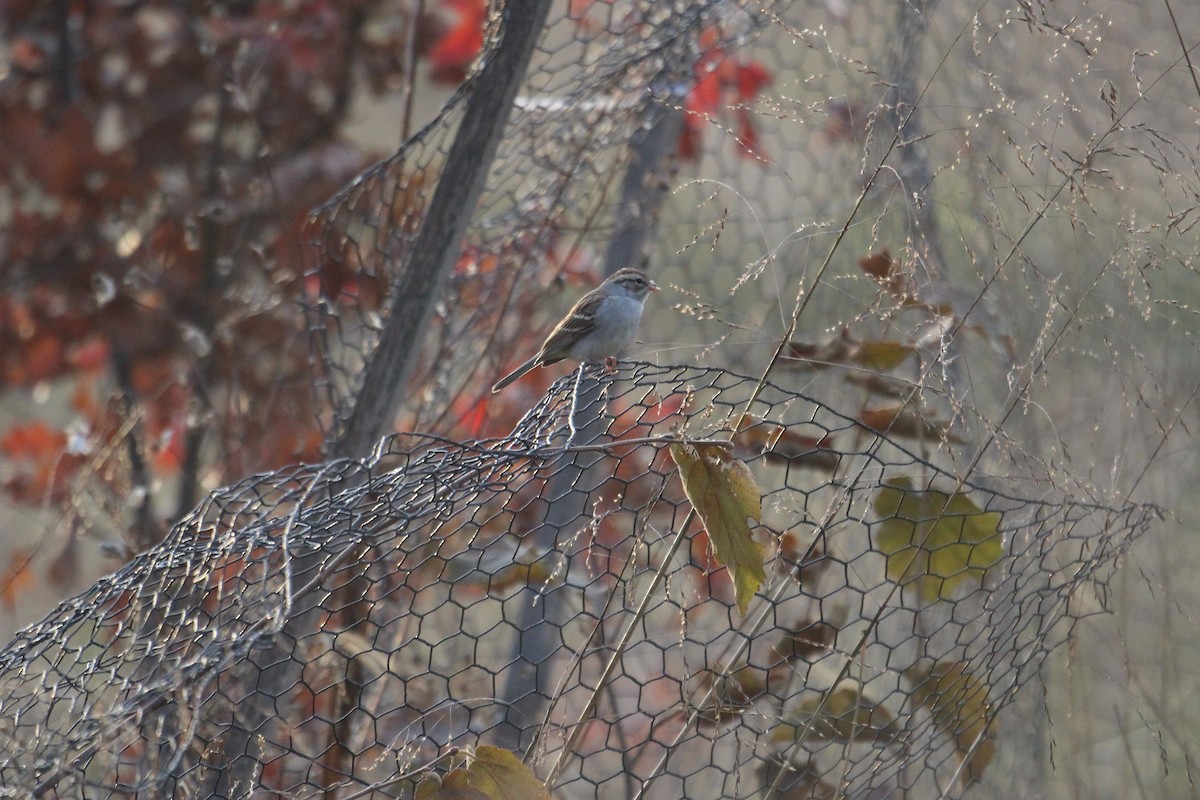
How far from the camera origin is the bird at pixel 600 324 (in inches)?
126

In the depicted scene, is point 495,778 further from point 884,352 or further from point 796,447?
point 884,352

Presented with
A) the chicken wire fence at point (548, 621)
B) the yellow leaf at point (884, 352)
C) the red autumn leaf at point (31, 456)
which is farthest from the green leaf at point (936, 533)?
the red autumn leaf at point (31, 456)

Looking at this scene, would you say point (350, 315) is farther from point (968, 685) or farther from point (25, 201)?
point (968, 685)

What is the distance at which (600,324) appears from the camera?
3234 mm

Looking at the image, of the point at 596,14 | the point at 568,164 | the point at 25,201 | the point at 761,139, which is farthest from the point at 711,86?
the point at 25,201

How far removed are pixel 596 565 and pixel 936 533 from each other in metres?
Result: 1.29

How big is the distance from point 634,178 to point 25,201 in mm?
1914

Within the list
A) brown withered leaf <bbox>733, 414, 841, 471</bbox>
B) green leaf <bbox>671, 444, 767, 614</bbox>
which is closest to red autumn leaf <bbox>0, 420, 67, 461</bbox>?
brown withered leaf <bbox>733, 414, 841, 471</bbox>

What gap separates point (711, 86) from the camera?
3.71m

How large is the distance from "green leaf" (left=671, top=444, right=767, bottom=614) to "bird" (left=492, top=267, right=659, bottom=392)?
5.26 ft

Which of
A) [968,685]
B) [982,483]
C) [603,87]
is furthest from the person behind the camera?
[603,87]

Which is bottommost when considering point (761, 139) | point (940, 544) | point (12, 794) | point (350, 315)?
point (350, 315)

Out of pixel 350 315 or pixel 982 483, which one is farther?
pixel 350 315

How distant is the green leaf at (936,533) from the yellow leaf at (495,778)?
66 cm
